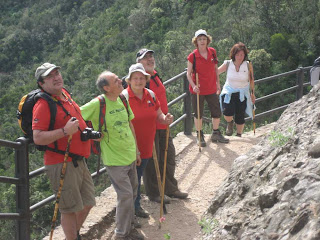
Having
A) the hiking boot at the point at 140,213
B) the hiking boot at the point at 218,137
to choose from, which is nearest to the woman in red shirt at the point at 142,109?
the hiking boot at the point at 140,213

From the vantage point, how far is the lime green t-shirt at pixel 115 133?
13.6 feet

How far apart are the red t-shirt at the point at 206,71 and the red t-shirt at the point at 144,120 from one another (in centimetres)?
196

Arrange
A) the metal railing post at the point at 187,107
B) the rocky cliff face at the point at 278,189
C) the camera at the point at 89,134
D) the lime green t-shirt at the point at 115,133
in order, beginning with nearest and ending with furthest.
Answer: the rocky cliff face at the point at 278,189 < the camera at the point at 89,134 < the lime green t-shirt at the point at 115,133 < the metal railing post at the point at 187,107

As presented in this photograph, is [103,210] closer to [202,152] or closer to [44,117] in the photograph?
[44,117]

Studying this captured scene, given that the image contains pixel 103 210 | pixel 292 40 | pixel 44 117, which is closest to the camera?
pixel 44 117

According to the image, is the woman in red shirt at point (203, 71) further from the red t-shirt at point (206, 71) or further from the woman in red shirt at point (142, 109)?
the woman in red shirt at point (142, 109)

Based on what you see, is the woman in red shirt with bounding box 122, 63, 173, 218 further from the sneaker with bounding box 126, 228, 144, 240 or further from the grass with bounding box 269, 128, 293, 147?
the grass with bounding box 269, 128, 293, 147

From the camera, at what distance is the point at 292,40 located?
22.7m

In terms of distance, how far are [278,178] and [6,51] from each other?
7055cm

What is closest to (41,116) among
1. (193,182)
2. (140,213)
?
(140,213)

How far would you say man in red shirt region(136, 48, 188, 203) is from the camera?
4.92m

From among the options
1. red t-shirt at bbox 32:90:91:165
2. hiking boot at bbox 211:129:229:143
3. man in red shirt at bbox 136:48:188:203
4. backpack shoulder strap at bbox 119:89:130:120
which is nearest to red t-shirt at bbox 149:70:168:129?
man in red shirt at bbox 136:48:188:203

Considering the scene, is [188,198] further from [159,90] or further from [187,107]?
[187,107]

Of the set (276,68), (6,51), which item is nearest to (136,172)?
(276,68)
